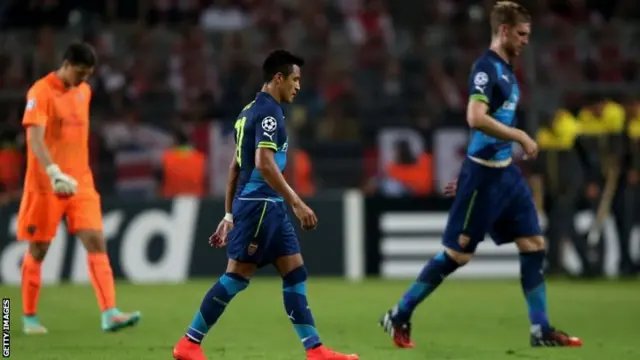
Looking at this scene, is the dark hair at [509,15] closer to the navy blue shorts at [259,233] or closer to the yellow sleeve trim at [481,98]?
the yellow sleeve trim at [481,98]

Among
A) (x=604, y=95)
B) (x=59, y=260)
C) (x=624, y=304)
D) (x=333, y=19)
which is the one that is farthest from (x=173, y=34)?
(x=624, y=304)

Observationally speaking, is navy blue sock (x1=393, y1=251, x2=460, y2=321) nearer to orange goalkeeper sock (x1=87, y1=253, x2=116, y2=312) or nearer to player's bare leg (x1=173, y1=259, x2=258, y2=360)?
player's bare leg (x1=173, y1=259, x2=258, y2=360)

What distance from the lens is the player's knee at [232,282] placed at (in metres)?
8.11

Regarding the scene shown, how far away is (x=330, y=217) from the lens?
18078mm

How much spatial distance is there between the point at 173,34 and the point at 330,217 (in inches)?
234

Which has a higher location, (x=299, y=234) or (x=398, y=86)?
(x=398, y=86)

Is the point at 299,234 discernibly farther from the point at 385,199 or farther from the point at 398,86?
the point at 398,86

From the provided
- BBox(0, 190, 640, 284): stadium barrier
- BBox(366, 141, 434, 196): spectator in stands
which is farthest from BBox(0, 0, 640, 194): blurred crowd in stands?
BBox(0, 190, 640, 284): stadium barrier

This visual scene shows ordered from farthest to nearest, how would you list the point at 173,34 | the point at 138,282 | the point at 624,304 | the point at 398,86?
the point at 173,34, the point at 398,86, the point at 138,282, the point at 624,304

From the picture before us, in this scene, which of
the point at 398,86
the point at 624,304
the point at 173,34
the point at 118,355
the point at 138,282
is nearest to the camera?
the point at 118,355

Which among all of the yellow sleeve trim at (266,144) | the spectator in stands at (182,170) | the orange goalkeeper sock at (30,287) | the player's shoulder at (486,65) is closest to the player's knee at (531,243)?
the player's shoulder at (486,65)

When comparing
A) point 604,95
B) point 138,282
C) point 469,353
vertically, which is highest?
point 604,95

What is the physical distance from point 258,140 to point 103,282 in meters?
3.41

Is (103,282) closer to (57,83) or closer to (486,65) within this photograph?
(57,83)
